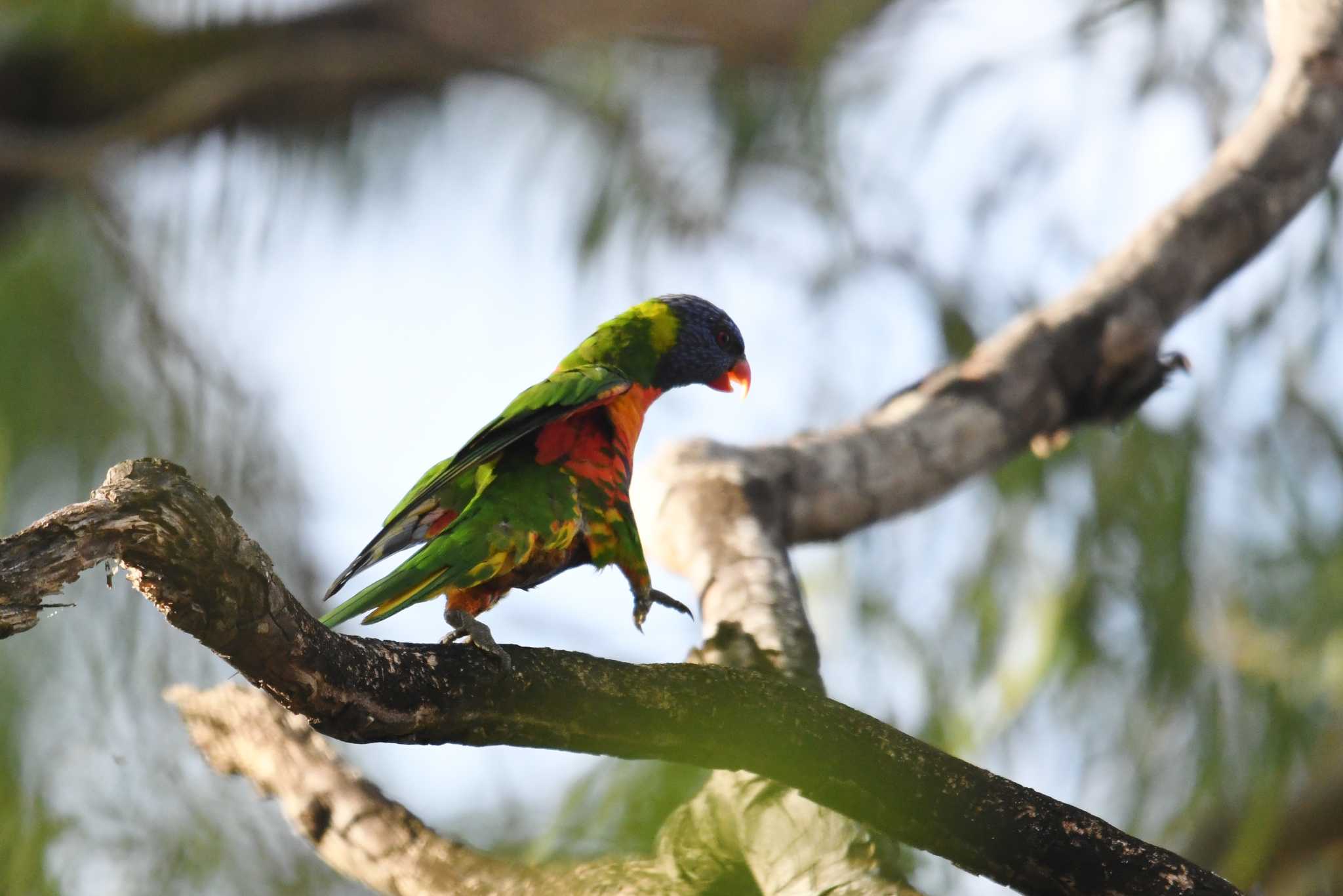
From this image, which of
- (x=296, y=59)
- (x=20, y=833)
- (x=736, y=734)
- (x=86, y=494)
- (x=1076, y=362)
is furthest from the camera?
(x=296, y=59)

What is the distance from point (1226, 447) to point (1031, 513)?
0.33 m

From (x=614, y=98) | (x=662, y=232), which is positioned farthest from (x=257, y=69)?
(x=662, y=232)

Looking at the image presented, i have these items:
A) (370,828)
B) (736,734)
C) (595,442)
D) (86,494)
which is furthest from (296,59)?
(736,734)

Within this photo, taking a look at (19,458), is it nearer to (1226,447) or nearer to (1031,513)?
(1031,513)

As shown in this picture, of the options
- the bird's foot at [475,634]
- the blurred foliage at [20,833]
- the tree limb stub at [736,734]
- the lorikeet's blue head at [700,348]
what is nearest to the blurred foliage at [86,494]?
the blurred foliage at [20,833]

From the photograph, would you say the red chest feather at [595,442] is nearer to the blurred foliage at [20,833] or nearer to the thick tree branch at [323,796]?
the thick tree branch at [323,796]

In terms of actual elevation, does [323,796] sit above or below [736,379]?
below

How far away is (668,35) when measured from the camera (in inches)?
105

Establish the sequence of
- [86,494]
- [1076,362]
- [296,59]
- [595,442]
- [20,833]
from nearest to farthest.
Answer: [20,833] < [595,442] < [86,494] < [1076,362] < [296,59]

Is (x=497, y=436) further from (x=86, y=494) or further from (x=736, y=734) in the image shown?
(x=86, y=494)

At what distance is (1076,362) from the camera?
1.95m

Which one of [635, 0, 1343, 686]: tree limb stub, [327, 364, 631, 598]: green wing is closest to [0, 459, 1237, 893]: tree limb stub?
[327, 364, 631, 598]: green wing

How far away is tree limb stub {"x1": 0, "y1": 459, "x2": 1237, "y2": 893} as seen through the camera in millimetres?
886

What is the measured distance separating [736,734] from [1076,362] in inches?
48.0
